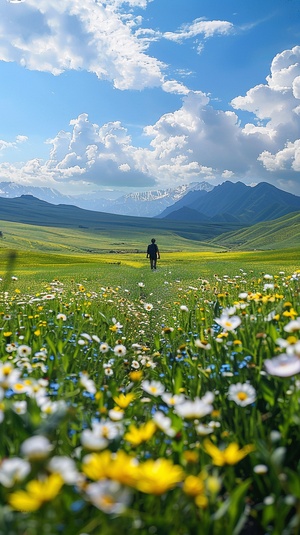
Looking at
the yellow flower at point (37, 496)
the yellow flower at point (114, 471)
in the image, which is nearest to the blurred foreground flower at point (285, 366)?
the yellow flower at point (114, 471)

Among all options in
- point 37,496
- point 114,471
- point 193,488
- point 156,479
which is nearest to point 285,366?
point 193,488

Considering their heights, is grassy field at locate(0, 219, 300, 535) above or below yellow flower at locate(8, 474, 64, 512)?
below

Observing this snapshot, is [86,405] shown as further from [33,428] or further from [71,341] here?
[71,341]

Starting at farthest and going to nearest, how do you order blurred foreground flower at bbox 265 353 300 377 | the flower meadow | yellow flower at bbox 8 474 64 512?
blurred foreground flower at bbox 265 353 300 377 < the flower meadow < yellow flower at bbox 8 474 64 512

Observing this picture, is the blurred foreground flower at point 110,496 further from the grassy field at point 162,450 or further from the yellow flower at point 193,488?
the yellow flower at point 193,488

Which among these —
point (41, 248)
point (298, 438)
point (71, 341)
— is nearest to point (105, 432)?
point (298, 438)

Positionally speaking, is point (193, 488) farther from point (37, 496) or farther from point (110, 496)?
point (37, 496)

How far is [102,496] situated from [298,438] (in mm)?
2688

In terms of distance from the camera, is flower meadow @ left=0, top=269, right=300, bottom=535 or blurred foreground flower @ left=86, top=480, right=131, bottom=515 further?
flower meadow @ left=0, top=269, right=300, bottom=535

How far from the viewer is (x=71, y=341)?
785 cm

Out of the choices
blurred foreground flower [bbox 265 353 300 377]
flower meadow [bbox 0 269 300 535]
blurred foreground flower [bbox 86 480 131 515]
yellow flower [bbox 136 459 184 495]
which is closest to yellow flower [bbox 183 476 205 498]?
flower meadow [bbox 0 269 300 535]

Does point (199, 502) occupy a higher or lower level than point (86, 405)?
higher

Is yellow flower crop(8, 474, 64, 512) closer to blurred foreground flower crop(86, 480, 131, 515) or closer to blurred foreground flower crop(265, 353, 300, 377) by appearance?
blurred foreground flower crop(86, 480, 131, 515)

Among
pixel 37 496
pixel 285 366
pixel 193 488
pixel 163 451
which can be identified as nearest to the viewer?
pixel 37 496
